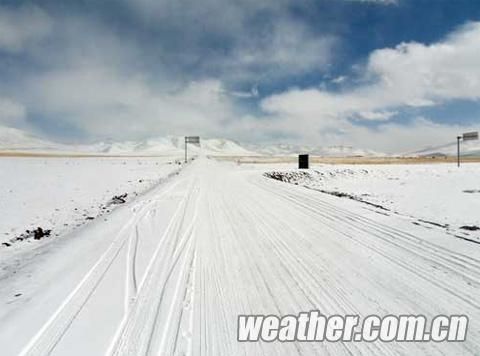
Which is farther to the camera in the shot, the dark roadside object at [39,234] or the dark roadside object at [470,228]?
the dark roadside object at [39,234]

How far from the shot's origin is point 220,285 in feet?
13.7

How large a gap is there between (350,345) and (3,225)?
458 inches

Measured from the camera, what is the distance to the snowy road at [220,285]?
298 cm

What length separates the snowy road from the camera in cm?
298

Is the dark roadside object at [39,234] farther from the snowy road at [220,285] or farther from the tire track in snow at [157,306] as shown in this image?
the tire track in snow at [157,306]

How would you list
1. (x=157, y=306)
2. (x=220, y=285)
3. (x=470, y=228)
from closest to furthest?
(x=157, y=306) < (x=220, y=285) < (x=470, y=228)

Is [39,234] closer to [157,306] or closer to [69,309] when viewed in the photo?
[69,309]

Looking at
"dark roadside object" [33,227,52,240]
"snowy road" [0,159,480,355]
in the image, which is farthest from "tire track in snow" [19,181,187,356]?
"dark roadside object" [33,227,52,240]

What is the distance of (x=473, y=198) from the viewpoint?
12359 millimetres

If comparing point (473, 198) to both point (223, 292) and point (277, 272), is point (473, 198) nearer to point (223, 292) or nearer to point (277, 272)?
point (277, 272)

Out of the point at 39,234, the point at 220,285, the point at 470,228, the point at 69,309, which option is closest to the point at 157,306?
the point at 220,285

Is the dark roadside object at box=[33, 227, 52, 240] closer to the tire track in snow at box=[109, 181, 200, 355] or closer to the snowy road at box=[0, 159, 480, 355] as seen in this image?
the snowy road at box=[0, 159, 480, 355]

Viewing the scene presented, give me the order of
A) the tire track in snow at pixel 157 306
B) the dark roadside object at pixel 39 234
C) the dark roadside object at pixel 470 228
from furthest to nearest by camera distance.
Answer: the dark roadside object at pixel 39 234 < the dark roadside object at pixel 470 228 < the tire track in snow at pixel 157 306

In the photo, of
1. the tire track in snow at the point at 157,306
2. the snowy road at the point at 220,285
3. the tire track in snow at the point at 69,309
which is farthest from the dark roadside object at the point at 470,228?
the tire track in snow at the point at 69,309
